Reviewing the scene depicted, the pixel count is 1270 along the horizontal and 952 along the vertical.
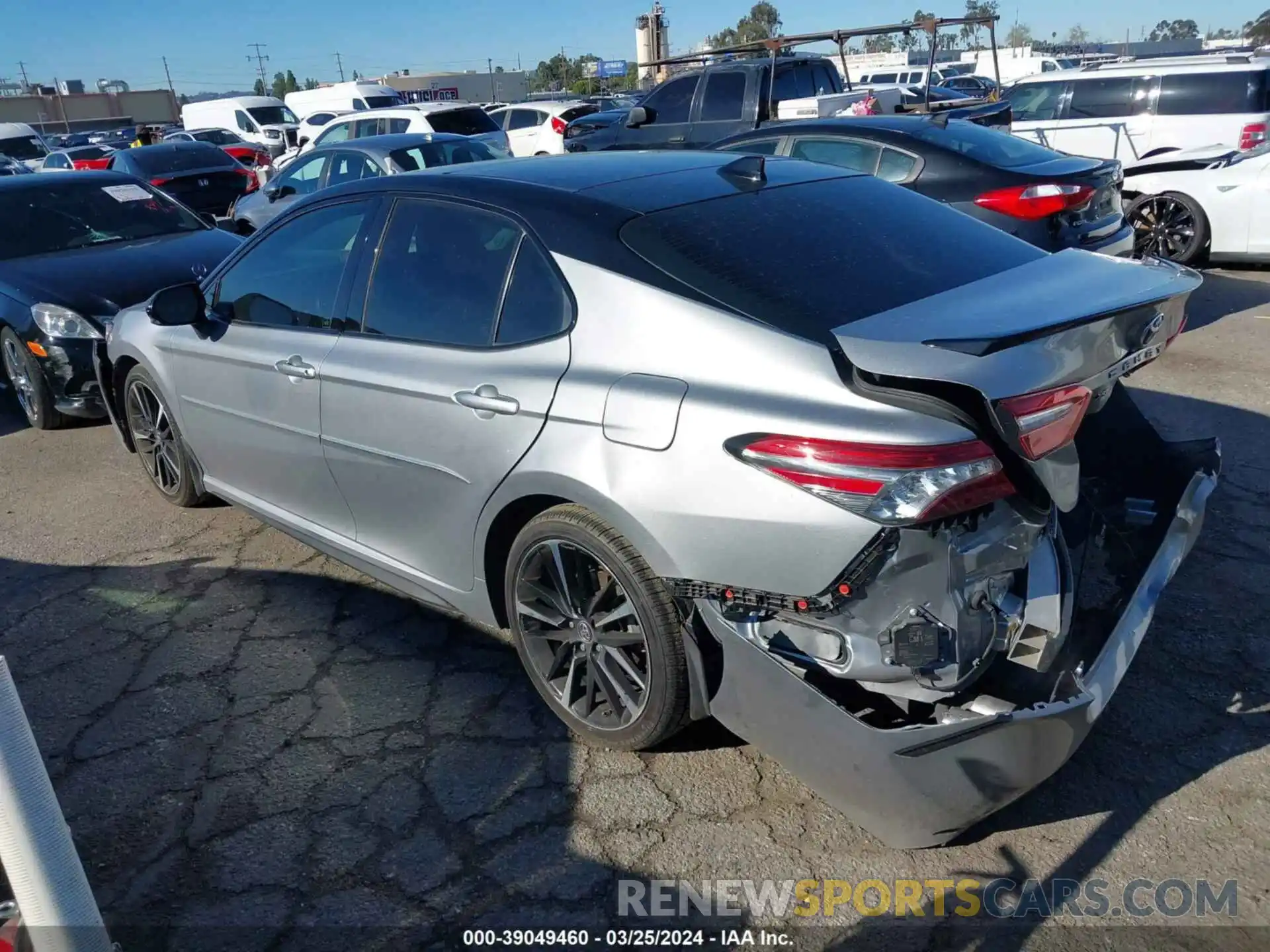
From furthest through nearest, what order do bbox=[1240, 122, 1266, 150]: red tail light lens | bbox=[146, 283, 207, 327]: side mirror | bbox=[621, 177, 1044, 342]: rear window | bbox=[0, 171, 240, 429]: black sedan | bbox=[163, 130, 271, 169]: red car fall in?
1. bbox=[163, 130, 271, 169]: red car
2. bbox=[1240, 122, 1266, 150]: red tail light lens
3. bbox=[0, 171, 240, 429]: black sedan
4. bbox=[146, 283, 207, 327]: side mirror
5. bbox=[621, 177, 1044, 342]: rear window

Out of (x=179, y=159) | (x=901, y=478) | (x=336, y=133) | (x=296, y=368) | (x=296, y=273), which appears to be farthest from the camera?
(x=336, y=133)

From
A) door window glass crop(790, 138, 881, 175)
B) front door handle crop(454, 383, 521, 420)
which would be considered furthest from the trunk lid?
door window glass crop(790, 138, 881, 175)

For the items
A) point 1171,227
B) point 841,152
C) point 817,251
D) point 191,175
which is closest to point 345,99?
point 191,175

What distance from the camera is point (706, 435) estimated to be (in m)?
2.46

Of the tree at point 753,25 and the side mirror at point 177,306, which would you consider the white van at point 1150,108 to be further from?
the tree at point 753,25

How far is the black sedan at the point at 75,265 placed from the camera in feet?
20.2

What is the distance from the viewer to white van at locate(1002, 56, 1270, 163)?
11531 mm

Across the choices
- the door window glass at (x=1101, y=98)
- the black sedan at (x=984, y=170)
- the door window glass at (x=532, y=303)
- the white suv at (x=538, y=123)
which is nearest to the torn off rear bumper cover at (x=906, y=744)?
the door window glass at (x=532, y=303)

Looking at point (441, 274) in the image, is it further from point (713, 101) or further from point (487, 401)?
point (713, 101)

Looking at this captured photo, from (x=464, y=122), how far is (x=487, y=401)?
44.4 feet

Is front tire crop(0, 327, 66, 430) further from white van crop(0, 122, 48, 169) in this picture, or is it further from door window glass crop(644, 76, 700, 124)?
white van crop(0, 122, 48, 169)

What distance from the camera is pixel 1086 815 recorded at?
8.85 ft

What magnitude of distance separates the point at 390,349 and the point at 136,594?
6.04 feet

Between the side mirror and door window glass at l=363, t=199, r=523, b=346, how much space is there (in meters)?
1.06
